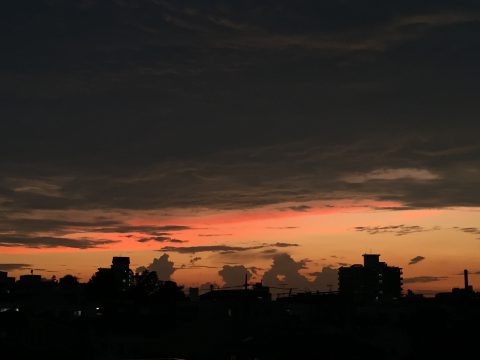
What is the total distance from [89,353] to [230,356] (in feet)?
38.2

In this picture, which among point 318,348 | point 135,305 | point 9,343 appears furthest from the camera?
point 135,305

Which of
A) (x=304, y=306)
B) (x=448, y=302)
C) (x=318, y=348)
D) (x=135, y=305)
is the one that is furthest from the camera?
(x=448, y=302)

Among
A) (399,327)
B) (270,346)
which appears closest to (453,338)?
(399,327)

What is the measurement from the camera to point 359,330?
69.1m

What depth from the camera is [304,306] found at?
272 feet

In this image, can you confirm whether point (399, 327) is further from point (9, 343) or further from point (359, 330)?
point (9, 343)

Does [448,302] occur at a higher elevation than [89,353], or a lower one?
higher

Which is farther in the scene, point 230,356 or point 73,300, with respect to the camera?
point 73,300

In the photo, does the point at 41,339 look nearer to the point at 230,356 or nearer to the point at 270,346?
the point at 230,356

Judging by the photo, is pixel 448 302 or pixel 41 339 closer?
pixel 41 339

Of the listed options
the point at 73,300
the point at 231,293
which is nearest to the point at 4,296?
the point at 73,300

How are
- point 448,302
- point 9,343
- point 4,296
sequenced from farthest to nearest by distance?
point 4,296
point 448,302
point 9,343

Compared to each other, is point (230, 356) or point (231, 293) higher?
point (231, 293)

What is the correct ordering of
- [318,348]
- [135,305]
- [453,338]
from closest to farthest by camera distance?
1. [318,348]
2. [453,338]
3. [135,305]
